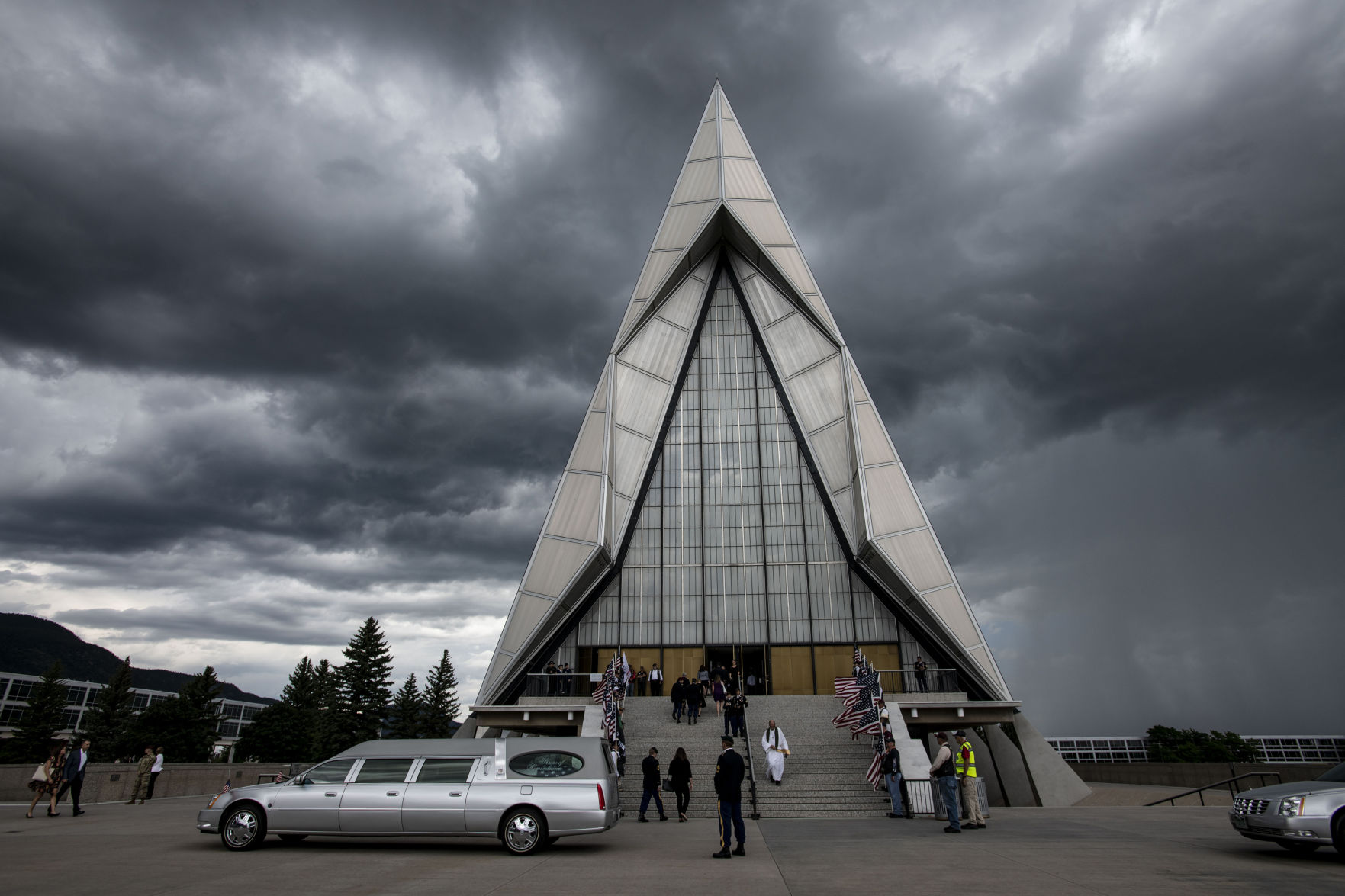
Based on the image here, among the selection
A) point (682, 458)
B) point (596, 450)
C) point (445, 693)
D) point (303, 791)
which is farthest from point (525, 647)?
point (445, 693)

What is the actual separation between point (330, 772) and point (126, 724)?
53218 millimetres

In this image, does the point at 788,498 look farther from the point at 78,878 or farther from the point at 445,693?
the point at 445,693

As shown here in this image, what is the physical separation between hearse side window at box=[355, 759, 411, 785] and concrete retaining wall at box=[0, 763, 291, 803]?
43.6 feet

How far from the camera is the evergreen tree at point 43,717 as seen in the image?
46.1 metres

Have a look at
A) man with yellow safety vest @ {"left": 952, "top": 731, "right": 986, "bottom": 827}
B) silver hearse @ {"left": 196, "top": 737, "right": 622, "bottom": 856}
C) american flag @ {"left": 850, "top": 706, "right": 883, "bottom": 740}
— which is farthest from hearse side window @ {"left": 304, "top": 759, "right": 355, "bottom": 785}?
american flag @ {"left": 850, "top": 706, "right": 883, "bottom": 740}

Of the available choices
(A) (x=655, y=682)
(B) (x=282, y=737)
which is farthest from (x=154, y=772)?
(B) (x=282, y=737)

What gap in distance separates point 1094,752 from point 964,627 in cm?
7735

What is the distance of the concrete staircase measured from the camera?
51.1ft

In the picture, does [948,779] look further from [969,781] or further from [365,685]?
[365,685]

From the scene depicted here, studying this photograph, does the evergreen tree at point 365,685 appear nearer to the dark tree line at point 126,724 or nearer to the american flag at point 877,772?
the dark tree line at point 126,724

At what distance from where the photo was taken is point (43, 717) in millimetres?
46969

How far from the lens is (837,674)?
28.7 meters

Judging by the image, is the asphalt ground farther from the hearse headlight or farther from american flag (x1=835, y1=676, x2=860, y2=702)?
american flag (x1=835, y1=676, x2=860, y2=702)

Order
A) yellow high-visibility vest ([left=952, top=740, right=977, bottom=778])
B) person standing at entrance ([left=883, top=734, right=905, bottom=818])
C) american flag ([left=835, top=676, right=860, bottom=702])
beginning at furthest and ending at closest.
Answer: american flag ([left=835, top=676, right=860, bottom=702]), person standing at entrance ([left=883, top=734, right=905, bottom=818]), yellow high-visibility vest ([left=952, top=740, right=977, bottom=778])
